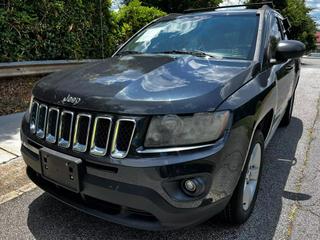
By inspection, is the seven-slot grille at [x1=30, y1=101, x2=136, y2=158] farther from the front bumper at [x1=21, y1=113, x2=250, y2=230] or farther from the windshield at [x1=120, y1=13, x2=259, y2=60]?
the windshield at [x1=120, y1=13, x2=259, y2=60]

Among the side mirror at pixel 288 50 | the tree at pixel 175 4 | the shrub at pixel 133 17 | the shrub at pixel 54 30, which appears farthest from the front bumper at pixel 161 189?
the tree at pixel 175 4

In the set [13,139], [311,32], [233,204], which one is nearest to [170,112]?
[233,204]

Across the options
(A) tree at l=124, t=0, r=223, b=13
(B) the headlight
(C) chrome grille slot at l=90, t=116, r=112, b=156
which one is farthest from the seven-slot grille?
(A) tree at l=124, t=0, r=223, b=13

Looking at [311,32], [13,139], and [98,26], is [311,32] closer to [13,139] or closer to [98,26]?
[98,26]

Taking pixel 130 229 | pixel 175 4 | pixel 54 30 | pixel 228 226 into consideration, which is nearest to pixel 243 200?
pixel 228 226

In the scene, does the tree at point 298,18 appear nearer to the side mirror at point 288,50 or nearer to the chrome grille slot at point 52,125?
the side mirror at point 288,50

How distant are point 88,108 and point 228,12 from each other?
7.35 ft

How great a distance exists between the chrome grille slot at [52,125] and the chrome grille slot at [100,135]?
1.22 ft

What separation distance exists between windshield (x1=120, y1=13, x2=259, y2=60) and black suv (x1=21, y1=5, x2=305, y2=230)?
0.36 metres

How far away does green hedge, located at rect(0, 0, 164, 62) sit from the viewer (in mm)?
6301

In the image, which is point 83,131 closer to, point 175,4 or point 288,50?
point 288,50

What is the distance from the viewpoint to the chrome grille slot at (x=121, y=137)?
220 centimetres

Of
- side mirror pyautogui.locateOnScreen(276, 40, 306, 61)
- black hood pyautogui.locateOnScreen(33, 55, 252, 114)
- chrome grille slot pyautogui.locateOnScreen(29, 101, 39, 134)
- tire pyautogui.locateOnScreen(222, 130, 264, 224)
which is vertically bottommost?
tire pyautogui.locateOnScreen(222, 130, 264, 224)

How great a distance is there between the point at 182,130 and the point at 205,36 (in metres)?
1.65
